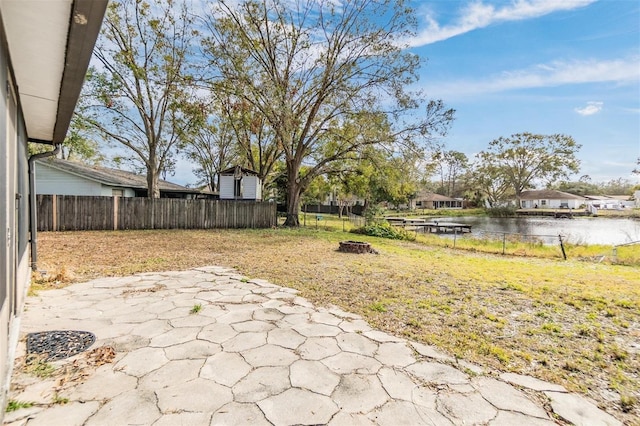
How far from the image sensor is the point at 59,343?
2406mm

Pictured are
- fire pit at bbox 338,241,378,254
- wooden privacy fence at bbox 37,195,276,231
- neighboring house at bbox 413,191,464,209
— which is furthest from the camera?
neighboring house at bbox 413,191,464,209

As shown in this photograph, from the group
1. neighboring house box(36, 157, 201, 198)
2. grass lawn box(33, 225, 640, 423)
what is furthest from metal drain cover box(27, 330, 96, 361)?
neighboring house box(36, 157, 201, 198)

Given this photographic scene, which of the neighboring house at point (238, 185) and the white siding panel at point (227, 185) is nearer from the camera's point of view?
the neighboring house at point (238, 185)

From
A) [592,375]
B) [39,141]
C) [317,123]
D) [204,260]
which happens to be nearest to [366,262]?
[204,260]

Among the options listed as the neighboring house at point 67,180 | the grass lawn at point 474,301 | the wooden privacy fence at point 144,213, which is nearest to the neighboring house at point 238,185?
the wooden privacy fence at point 144,213

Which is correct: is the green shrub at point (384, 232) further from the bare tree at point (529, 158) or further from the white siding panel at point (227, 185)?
the bare tree at point (529, 158)

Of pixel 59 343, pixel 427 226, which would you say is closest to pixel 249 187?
pixel 427 226

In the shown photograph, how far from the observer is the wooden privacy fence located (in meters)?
10.5

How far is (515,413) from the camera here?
5.60 feet

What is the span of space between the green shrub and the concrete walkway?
10430mm

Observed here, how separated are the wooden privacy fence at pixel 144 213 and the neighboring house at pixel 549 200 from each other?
153 ft

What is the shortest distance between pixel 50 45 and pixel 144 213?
38.6 ft

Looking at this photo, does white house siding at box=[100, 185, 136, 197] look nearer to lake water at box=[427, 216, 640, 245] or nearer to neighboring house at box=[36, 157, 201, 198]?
neighboring house at box=[36, 157, 201, 198]

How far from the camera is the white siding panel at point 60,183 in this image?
15435 mm
